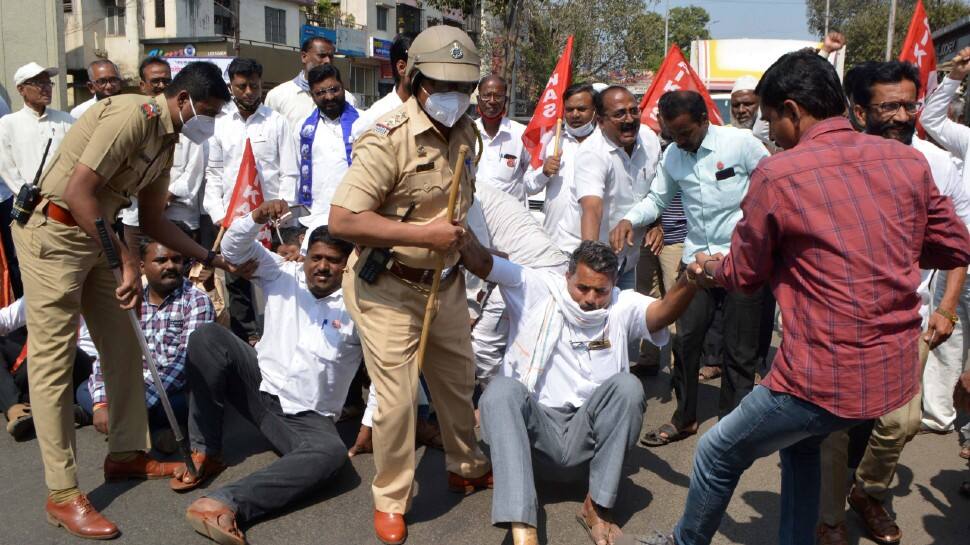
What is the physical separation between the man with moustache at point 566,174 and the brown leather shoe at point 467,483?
78.0 inches

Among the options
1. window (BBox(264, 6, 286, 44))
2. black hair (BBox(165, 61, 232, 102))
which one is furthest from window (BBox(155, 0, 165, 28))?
black hair (BBox(165, 61, 232, 102))

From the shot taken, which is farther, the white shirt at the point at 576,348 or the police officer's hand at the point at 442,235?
the white shirt at the point at 576,348

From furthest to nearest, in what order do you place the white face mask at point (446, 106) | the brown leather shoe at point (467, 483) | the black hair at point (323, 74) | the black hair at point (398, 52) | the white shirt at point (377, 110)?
the black hair at point (398, 52) → the black hair at point (323, 74) → the white shirt at point (377, 110) → the brown leather shoe at point (467, 483) → the white face mask at point (446, 106)

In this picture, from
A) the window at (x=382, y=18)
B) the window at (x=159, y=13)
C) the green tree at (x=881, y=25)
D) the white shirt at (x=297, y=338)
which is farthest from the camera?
the window at (x=382, y=18)

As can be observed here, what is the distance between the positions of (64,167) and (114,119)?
0.34 metres

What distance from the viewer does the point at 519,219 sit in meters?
4.90

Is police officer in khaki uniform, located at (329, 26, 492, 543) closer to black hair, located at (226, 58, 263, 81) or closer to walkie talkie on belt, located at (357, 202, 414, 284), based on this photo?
walkie talkie on belt, located at (357, 202, 414, 284)

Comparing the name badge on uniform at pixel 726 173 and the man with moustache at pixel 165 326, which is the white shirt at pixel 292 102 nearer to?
the man with moustache at pixel 165 326

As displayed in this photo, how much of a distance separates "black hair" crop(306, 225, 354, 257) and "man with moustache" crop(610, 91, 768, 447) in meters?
1.40

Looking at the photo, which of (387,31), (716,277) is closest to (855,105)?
(716,277)

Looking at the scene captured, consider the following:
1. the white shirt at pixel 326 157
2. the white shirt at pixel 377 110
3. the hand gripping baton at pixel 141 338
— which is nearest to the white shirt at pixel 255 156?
the white shirt at pixel 326 157

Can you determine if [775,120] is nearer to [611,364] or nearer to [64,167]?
[611,364]

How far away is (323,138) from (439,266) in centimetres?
284

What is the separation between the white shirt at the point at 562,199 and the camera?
5.68 metres
